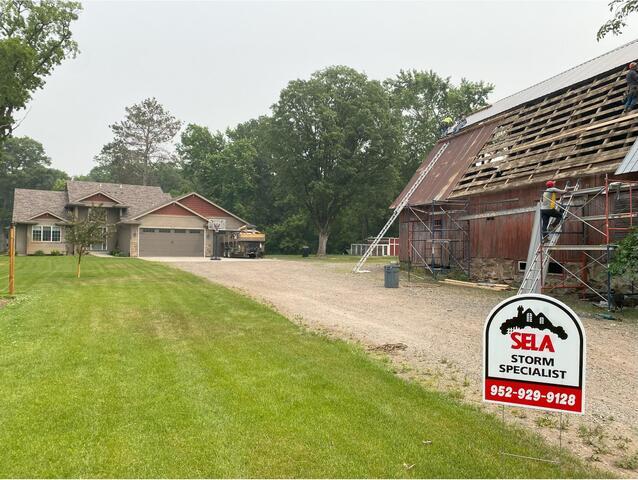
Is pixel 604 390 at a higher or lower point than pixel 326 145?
lower

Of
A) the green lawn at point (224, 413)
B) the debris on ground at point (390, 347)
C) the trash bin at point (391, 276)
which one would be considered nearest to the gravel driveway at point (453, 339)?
the debris on ground at point (390, 347)

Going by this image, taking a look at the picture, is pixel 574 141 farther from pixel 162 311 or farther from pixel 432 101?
pixel 432 101

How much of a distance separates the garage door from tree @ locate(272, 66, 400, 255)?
31.3 feet

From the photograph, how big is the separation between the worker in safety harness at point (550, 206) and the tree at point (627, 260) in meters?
2.13

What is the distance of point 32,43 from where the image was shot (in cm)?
2497

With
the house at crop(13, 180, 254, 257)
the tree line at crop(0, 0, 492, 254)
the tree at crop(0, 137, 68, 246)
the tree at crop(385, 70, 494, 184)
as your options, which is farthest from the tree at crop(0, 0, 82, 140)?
the tree at crop(0, 137, 68, 246)

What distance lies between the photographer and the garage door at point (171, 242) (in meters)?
37.5

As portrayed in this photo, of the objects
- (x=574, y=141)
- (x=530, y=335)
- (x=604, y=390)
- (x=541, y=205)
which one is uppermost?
(x=574, y=141)

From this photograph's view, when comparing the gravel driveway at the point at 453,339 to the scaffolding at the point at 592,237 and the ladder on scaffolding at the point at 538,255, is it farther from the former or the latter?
the scaffolding at the point at 592,237

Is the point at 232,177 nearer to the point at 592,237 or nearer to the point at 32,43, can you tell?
the point at 32,43

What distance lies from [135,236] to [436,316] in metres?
31.3

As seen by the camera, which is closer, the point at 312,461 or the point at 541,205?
the point at 312,461

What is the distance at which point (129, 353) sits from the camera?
264 inches

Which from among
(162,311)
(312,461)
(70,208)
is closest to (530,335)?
(312,461)
